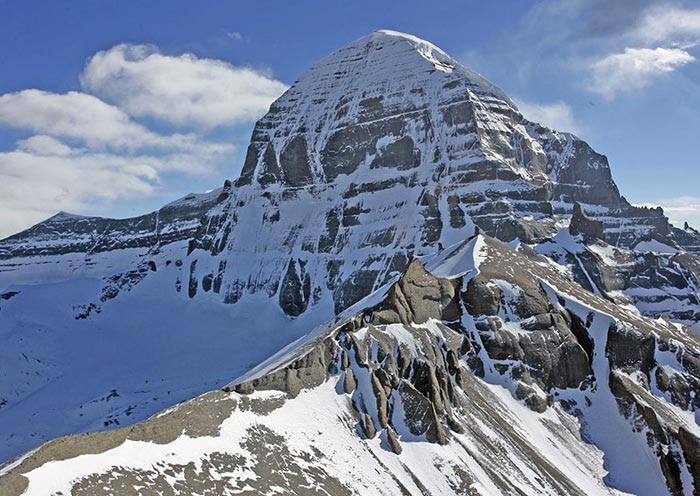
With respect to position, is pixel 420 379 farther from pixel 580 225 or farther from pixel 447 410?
pixel 580 225

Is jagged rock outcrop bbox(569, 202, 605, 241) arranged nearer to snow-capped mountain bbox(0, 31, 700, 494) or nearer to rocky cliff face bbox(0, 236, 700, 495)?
snow-capped mountain bbox(0, 31, 700, 494)

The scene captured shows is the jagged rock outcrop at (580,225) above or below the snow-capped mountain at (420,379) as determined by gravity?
above

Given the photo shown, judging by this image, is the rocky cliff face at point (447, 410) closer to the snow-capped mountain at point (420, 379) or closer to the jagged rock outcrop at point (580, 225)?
the snow-capped mountain at point (420, 379)

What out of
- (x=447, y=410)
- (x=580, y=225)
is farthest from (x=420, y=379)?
(x=580, y=225)

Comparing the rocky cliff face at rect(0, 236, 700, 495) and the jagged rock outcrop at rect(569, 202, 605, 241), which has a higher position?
the jagged rock outcrop at rect(569, 202, 605, 241)

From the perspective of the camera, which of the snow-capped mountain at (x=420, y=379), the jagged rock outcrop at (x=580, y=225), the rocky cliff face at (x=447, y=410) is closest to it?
the rocky cliff face at (x=447, y=410)

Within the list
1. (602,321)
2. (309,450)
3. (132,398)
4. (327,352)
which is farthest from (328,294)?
(309,450)

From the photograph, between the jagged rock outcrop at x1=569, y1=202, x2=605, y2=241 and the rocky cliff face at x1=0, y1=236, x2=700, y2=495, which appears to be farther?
the jagged rock outcrop at x1=569, y1=202, x2=605, y2=241

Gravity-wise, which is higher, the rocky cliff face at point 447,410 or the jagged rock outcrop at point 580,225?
the jagged rock outcrop at point 580,225

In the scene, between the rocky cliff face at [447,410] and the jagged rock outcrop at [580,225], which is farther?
the jagged rock outcrop at [580,225]

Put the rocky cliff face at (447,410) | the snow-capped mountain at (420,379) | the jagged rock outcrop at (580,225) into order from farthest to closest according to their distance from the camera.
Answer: the jagged rock outcrop at (580,225) < the snow-capped mountain at (420,379) < the rocky cliff face at (447,410)

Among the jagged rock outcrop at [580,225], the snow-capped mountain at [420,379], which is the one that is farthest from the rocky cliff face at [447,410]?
the jagged rock outcrop at [580,225]

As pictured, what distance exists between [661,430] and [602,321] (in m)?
20.5

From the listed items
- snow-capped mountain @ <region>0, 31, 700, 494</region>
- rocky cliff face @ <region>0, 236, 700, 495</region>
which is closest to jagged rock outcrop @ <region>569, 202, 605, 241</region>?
snow-capped mountain @ <region>0, 31, 700, 494</region>
